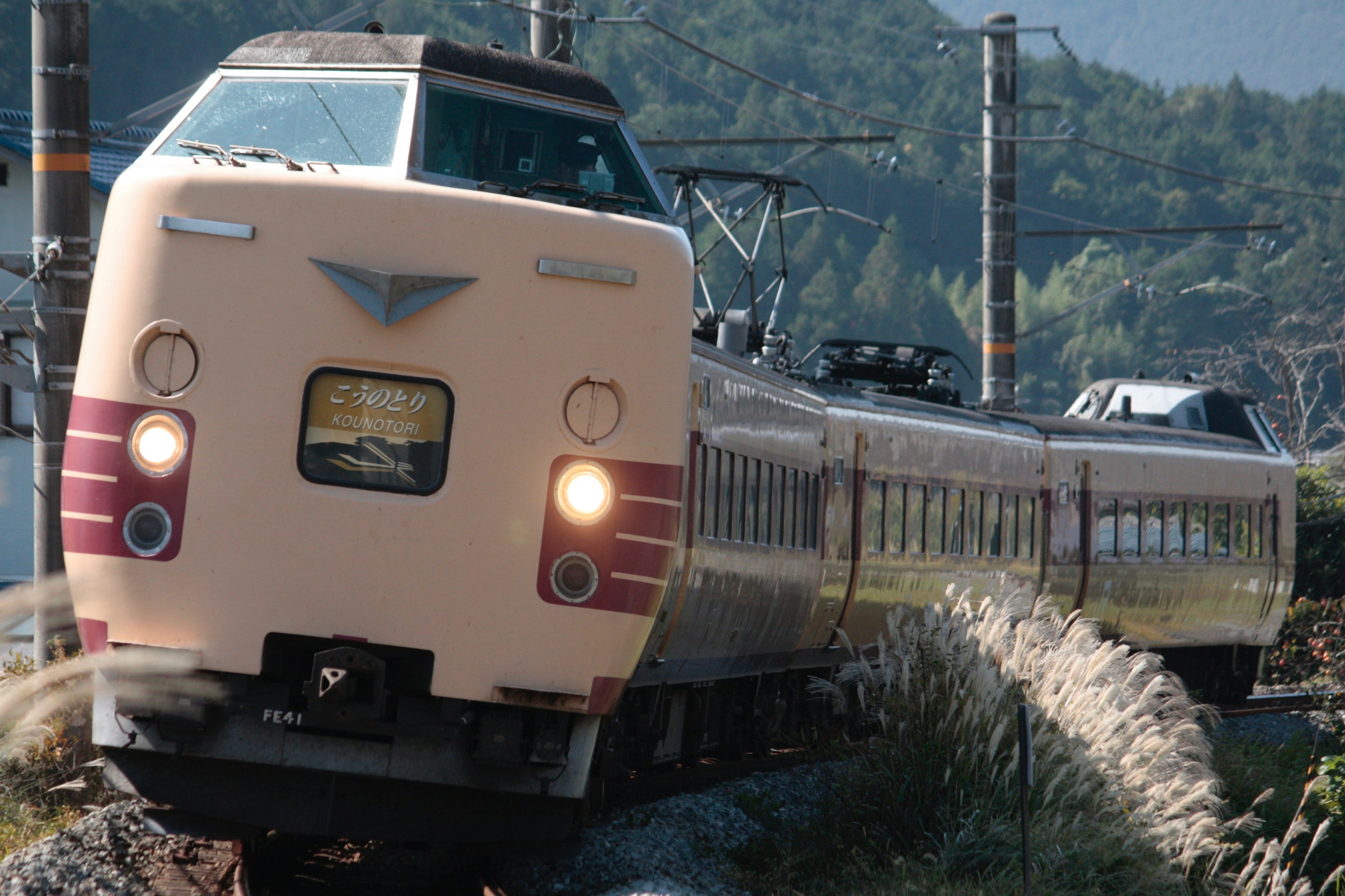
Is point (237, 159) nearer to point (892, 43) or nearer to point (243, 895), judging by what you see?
point (243, 895)

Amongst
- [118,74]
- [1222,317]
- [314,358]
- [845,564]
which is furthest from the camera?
[1222,317]

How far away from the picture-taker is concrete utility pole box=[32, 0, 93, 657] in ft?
30.0

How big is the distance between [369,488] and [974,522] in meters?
11.2

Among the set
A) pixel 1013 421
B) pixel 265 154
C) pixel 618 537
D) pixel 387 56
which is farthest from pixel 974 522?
pixel 265 154

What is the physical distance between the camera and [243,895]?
5930 millimetres

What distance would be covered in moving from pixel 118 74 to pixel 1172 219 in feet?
140

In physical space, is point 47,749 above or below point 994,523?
below

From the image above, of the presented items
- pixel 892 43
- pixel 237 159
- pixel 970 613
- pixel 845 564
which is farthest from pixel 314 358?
pixel 892 43

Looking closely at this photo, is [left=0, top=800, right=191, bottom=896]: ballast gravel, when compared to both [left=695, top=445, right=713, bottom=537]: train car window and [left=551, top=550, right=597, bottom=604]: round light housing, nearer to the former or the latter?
[left=551, top=550, right=597, bottom=604]: round light housing

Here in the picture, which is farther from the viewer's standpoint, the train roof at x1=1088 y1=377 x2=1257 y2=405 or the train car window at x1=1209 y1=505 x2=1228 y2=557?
the train roof at x1=1088 y1=377 x2=1257 y2=405

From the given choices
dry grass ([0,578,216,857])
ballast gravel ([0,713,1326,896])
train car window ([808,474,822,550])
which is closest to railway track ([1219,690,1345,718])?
train car window ([808,474,822,550])

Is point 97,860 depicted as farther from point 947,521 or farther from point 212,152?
point 947,521

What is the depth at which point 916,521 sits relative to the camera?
49.5 ft

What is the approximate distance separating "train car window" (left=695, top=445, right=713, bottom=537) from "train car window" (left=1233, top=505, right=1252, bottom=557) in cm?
1360
